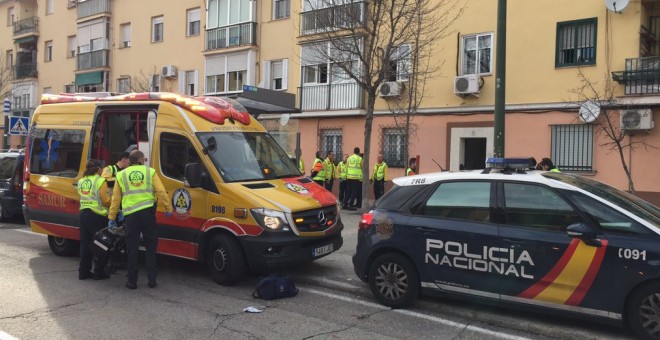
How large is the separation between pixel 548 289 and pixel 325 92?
15.6 meters

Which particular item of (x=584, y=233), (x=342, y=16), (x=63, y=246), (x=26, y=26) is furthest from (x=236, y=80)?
→ (x=26, y=26)

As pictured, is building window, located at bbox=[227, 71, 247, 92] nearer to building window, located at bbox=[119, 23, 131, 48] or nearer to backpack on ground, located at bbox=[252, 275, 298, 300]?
building window, located at bbox=[119, 23, 131, 48]

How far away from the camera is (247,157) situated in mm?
7348

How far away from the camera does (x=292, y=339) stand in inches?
189

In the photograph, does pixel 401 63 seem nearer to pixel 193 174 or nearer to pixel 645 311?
pixel 193 174

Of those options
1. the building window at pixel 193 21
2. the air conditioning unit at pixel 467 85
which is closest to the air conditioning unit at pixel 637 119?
the air conditioning unit at pixel 467 85

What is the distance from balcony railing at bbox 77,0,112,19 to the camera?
29.3 m

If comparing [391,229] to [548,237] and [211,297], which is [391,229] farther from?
[211,297]

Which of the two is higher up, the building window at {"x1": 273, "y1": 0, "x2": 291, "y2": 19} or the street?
the building window at {"x1": 273, "y1": 0, "x2": 291, "y2": 19}

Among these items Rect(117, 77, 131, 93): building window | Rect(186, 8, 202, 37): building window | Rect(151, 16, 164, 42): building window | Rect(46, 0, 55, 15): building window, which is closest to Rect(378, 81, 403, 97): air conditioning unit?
Rect(186, 8, 202, 37): building window

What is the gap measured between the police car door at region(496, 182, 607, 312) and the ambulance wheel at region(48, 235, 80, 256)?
6887mm

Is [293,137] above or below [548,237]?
above

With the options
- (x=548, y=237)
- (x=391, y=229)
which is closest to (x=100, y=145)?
(x=391, y=229)

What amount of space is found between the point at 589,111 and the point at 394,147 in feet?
21.3
